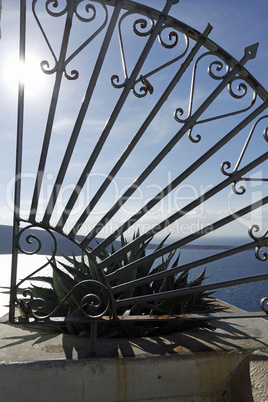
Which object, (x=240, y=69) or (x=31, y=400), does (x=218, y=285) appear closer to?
(x=31, y=400)

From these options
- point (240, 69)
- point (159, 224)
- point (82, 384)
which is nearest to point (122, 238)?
point (159, 224)

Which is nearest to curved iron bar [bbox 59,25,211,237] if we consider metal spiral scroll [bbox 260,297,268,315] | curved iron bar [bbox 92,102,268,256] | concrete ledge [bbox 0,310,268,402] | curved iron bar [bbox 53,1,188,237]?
curved iron bar [bbox 53,1,188,237]

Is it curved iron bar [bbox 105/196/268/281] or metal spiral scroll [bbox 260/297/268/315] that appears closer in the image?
curved iron bar [bbox 105/196/268/281]

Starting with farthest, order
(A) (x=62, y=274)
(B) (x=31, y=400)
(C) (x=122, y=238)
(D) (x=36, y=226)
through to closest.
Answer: (C) (x=122, y=238)
(A) (x=62, y=274)
(D) (x=36, y=226)
(B) (x=31, y=400)

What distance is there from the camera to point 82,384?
62.1 inches

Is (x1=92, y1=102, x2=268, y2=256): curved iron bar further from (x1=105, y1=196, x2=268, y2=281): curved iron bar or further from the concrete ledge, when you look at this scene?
the concrete ledge

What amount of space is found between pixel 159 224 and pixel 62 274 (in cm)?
72

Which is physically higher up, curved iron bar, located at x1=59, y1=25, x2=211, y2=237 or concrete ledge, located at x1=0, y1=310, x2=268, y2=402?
curved iron bar, located at x1=59, y1=25, x2=211, y2=237

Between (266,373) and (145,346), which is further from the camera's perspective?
(145,346)

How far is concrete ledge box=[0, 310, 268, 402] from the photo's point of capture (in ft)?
5.12

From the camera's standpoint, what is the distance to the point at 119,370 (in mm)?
1593

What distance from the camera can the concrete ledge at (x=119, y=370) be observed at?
1.56m

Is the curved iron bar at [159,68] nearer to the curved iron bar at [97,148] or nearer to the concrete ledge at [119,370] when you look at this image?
the curved iron bar at [97,148]

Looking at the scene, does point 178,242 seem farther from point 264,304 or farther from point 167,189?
point 264,304
